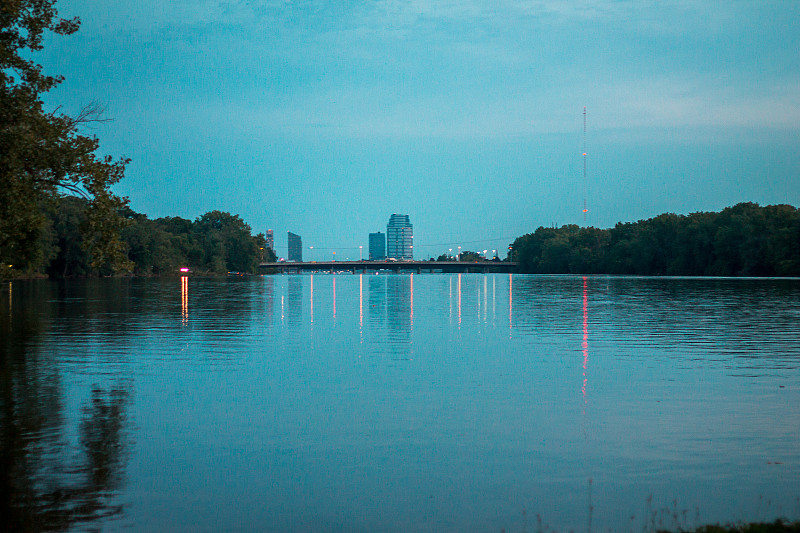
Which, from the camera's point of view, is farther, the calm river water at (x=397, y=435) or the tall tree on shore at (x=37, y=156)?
the tall tree on shore at (x=37, y=156)

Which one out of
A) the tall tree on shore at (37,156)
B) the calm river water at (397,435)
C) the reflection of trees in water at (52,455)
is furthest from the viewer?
the tall tree on shore at (37,156)

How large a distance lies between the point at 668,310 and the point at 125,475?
47.1m

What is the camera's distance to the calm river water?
10.1 m

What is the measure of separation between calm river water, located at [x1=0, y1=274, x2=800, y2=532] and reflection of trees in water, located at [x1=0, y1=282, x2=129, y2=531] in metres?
0.05

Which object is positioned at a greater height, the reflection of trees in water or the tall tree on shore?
the tall tree on shore

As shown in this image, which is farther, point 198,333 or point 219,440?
point 198,333

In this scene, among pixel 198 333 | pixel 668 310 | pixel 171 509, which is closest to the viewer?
pixel 171 509

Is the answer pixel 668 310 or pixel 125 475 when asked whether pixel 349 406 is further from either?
pixel 668 310

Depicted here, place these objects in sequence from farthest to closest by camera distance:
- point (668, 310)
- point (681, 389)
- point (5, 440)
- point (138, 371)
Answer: point (668, 310) → point (138, 371) → point (681, 389) → point (5, 440)

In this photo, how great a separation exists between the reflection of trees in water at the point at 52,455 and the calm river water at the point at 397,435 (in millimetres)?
49

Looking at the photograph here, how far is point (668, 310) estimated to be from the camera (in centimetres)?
5244

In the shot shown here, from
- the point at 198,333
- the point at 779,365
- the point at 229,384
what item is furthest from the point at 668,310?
the point at 229,384

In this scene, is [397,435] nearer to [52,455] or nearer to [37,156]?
[52,455]

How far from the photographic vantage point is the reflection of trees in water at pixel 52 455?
9891 millimetres
